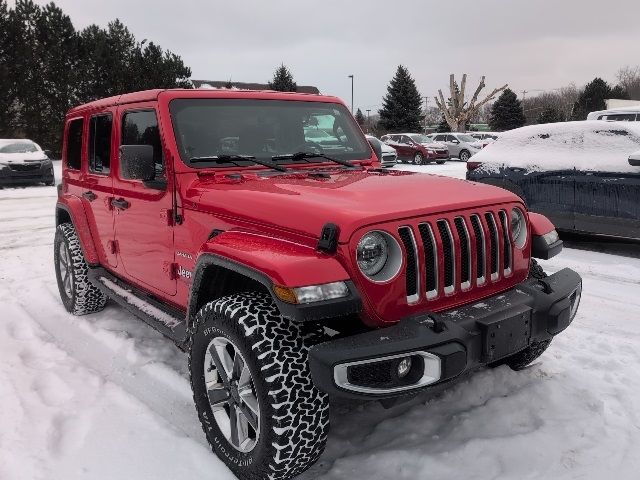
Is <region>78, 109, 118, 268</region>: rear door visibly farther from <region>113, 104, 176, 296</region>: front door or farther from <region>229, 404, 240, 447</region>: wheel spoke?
<region>229, 404, 240, 447</region>: wheel spoke

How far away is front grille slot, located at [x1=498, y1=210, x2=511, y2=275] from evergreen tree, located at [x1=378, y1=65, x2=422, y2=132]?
42.6 m

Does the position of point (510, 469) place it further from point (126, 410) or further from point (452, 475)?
point (126, 410)

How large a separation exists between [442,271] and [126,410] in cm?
205

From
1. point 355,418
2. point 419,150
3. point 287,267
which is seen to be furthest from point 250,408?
point 419,150

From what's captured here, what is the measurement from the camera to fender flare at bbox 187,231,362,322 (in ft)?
7.32

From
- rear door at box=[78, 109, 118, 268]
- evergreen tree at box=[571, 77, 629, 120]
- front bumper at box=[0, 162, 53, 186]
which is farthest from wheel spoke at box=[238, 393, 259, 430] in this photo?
evergreen tree at box=[571, 77, 629, 120]

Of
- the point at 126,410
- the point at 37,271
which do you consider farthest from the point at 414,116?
the point at 126,410

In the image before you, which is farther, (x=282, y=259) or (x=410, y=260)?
(x=410, y=260)

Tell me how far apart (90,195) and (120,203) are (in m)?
0.79

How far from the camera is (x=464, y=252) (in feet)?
8.79

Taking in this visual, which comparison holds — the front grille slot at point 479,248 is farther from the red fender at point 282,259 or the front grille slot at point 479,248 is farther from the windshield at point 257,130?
the windshield at point 257,130

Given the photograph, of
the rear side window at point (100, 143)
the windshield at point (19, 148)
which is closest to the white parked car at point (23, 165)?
the windshield at point (19, 148)

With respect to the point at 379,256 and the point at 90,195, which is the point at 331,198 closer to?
the point at 379,256

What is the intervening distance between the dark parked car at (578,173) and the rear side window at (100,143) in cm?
563
